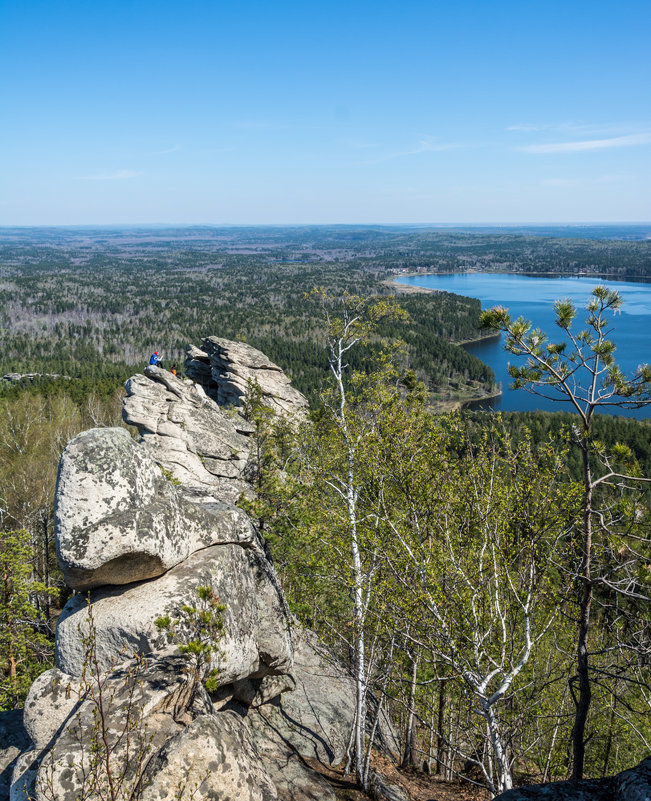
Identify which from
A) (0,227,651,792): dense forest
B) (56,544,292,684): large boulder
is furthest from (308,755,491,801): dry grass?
(56,544,292,684): large boulder

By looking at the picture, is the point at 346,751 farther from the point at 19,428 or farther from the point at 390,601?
the point at 19,428

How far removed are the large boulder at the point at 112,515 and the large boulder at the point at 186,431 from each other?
25.8ft

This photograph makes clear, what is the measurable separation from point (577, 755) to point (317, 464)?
9625mm

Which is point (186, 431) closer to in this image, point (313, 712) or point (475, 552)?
point (313, 712)

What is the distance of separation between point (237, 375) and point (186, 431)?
17395 mm

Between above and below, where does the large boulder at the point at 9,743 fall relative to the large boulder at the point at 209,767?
below

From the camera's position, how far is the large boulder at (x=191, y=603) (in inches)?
316

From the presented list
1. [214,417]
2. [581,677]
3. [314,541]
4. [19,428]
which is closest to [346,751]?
[314,541]

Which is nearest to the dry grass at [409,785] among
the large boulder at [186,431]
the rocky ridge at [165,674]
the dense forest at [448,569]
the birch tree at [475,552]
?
the rocky ridge at [165,674]

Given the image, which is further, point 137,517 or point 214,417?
point 214,417

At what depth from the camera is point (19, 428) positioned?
39.9 meters

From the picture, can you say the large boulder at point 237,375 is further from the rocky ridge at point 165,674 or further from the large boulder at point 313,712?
the rocky ridge at point 165,674

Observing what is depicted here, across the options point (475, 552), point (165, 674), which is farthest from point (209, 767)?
point (475, 552)

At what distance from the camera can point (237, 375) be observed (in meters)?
41.2
